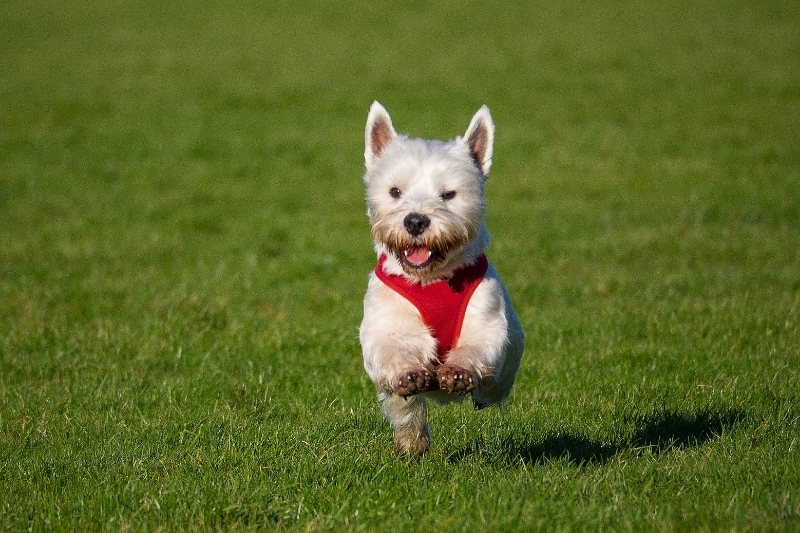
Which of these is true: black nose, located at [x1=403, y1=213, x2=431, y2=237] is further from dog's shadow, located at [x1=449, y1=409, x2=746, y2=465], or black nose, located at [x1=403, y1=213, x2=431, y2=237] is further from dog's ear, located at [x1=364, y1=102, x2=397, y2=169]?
dog's shadow, located at [x1=449, y1=409, x2=746, y2=465]

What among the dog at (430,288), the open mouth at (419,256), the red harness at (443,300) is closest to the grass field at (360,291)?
the dog at (430,288)

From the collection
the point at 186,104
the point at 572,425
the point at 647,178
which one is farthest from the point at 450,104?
the point at 572,425

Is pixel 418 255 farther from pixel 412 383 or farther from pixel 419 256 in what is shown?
pixel 412 383

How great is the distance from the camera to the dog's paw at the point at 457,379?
6.06 meters

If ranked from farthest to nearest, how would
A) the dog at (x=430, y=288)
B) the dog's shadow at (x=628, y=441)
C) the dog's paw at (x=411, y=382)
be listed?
the dog's shadow at (x=628, y=441)
the dog at (x=430, y=288)
the dog's paw at (x=411, y=382)

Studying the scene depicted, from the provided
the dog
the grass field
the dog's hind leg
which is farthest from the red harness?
the grass field

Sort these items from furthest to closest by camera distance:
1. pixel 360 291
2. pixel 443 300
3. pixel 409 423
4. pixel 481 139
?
1. pixel 360 291
2. pixel 481 139
3. pixel 409 423
4. pixel 443 300

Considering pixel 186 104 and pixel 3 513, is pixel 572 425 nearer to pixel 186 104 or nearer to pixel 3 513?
pixel 3 513

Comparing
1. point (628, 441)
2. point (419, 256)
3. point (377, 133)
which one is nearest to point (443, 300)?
point (419, 256)

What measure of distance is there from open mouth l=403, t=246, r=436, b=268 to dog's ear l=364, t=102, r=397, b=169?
822 millimetres

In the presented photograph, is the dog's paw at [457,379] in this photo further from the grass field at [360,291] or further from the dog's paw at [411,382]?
the grass field at [360,291]

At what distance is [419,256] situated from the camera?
6633 millimetres

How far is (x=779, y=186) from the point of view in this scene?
20.2 metres

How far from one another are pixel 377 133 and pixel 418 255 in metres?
1.09
